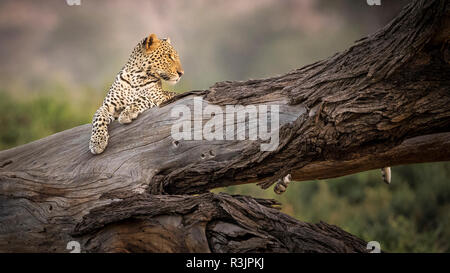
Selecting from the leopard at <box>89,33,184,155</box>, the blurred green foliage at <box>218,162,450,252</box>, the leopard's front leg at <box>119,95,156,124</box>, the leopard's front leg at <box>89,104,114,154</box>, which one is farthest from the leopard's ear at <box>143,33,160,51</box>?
the blurred green foliage at <box>218,162,450,252</box>

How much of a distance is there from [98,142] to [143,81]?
1204mm

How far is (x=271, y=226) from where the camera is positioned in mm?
3793

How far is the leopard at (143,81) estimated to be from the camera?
517 centimetres

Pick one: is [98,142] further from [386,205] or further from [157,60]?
[386,205]

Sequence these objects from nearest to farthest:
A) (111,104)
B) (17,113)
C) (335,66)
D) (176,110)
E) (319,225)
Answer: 1. (319,225)
2. (335,66)
3. (176,110)
4. (111,104)
5. (17,113)

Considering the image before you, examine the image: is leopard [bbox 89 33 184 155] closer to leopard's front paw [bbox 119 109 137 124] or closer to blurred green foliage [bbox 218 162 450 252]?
leopard's front paw [bbox 119 109 137 124]

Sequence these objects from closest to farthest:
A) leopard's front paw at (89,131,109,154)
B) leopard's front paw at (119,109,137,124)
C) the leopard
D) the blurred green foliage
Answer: leopard's front paw at (89,131,109,154) < leopard's front paw at (119,109,137,124) < the leopard < the blurred green foliage

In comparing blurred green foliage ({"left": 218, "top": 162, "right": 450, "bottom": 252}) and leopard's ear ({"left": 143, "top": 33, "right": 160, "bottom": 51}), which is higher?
leopard's ear ({"left": 143, "top": 33, "right": 160, "bottom": 51})

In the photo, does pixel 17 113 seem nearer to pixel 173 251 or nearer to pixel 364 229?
pixel 364 229

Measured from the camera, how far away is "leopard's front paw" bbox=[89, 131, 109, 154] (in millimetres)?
4781

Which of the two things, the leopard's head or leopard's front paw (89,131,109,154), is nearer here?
leopard's front paw (89,131,109,154)

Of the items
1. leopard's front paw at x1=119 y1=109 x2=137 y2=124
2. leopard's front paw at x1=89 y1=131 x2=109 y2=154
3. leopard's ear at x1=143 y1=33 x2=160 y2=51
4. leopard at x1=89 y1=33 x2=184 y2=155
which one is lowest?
leopard's front paw at x1=89 y1=131 x2=109 y2=154

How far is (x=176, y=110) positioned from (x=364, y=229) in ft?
29.6
